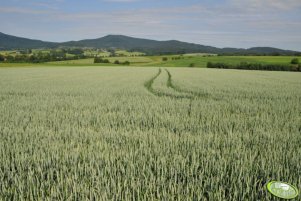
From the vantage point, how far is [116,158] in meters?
3.12

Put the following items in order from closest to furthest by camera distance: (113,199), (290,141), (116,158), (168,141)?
(113,199), (116,158), (168,141), (290,141)

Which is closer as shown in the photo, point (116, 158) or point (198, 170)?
point (198, 170)

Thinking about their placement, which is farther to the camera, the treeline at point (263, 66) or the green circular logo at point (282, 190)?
the treeline at point (263, 66)

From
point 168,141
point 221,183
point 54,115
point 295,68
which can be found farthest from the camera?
point 295,68

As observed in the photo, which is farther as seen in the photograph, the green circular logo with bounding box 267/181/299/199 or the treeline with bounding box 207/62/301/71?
the treeline with bounding box 207/62/301/71

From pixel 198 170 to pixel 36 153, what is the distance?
2153 millimetres

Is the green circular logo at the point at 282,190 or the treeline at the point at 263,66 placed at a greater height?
the treeline at the point at 263,66

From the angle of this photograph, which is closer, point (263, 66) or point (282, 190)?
point (282, 190)

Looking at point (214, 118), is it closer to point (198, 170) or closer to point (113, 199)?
point (198, 170)

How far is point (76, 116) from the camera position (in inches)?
243

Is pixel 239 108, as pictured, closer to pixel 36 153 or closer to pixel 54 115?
pixel 54 115

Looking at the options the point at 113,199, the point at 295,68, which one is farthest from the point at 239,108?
the point at 295,68

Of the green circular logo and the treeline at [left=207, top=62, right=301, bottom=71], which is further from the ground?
the treeline at [left=207, top=62, right=301, bottom=71]

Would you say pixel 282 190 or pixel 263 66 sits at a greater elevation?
pixel 263 66
